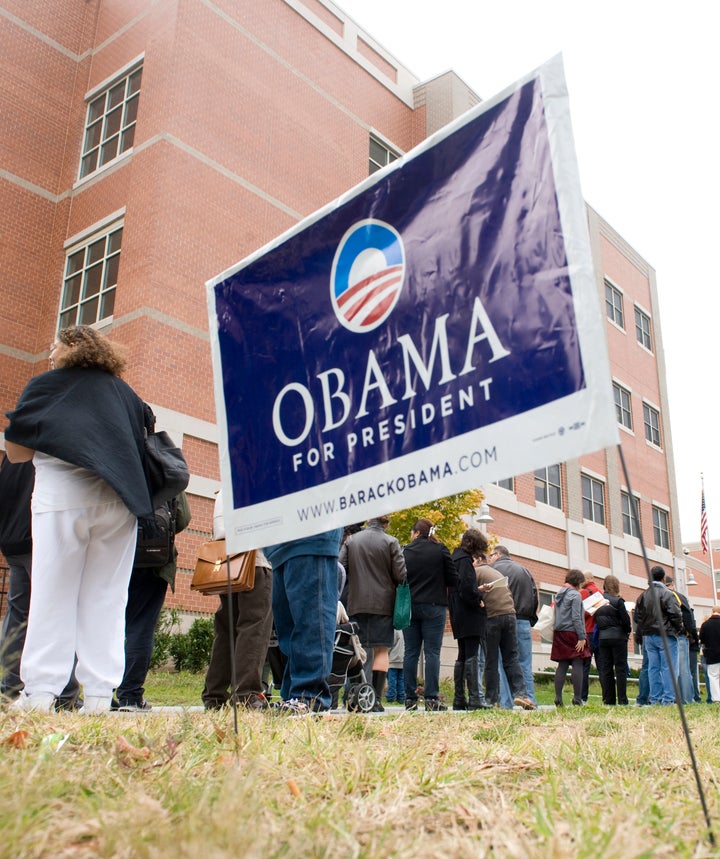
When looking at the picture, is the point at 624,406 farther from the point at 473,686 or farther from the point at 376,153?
the point at 473,686

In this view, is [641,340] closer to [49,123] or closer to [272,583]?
[49,123]

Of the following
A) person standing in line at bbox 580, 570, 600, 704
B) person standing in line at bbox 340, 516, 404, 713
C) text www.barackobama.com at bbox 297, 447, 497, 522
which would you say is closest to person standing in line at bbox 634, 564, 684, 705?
person standing in line at bbox 580, 570, 600, 704

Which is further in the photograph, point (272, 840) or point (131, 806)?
point (131, 806)

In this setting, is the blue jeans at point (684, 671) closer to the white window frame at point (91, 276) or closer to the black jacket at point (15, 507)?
the black jacket at point (15, 507)

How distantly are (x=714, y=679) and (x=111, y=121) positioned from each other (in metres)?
16.9

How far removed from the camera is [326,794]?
6.63ft

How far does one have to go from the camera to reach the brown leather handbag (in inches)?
185

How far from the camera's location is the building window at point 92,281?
16188 millimetres

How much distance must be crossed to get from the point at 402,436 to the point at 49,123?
18.5 meters

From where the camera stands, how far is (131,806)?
66.6 inches

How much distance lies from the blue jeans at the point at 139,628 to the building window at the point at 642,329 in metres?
28.7

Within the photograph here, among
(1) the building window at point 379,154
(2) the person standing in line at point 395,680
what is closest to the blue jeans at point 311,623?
(2) the person standing in line at point 395,680

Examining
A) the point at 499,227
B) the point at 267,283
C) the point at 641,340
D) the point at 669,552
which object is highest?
the point at 641,340

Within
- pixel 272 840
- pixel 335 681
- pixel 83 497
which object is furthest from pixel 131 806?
pixel 335 681
